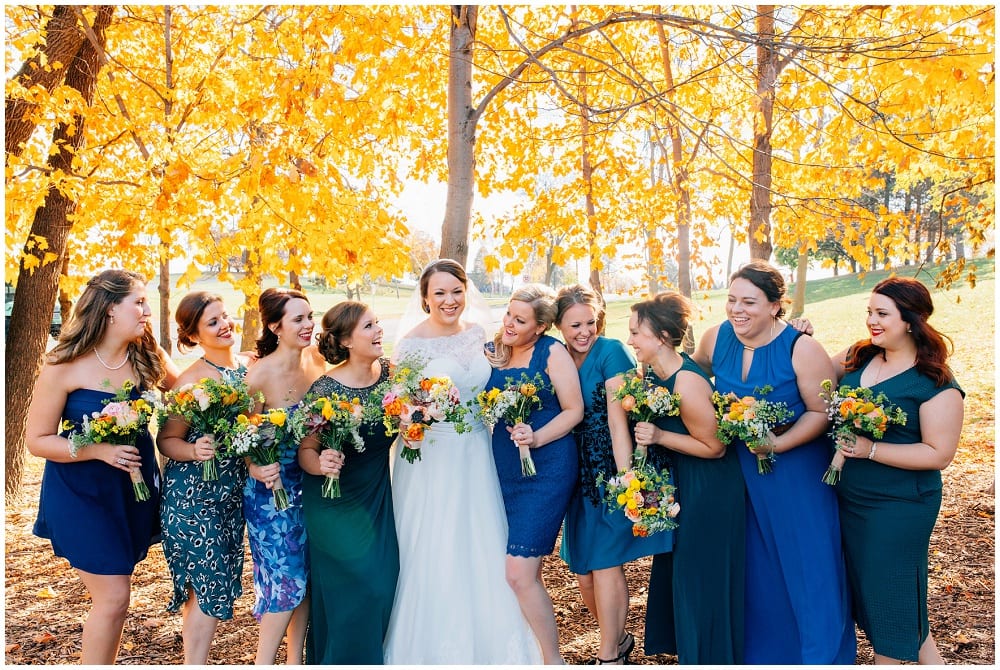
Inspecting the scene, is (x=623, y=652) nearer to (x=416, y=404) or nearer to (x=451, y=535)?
(x=451, y=535)

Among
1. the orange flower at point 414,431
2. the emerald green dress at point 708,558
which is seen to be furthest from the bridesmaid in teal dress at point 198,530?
the emerald green dress at point 708,558

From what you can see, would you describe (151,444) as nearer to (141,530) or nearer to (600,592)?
(141,530)

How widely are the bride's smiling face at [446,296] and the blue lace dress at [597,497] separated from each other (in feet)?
2.77

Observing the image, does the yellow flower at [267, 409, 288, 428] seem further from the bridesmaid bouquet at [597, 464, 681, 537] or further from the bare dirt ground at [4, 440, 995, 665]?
the bare dirt ground at [4, 440, 995, 665]

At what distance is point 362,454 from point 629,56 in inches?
273

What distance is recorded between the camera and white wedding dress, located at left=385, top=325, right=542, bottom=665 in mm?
4102

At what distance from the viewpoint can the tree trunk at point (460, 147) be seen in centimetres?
529

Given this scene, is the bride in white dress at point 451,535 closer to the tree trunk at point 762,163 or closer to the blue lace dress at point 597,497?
the blue lace dress at point 597,497

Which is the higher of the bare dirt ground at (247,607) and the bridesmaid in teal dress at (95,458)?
the bridesmaid in teal dress at (95,458)

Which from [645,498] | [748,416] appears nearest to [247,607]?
[645,498]

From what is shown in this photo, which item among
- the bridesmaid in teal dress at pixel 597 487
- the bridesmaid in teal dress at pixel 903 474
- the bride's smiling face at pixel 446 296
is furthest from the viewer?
the bride's smiling face at pixel 446 296

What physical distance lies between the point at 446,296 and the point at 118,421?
74.1 inches

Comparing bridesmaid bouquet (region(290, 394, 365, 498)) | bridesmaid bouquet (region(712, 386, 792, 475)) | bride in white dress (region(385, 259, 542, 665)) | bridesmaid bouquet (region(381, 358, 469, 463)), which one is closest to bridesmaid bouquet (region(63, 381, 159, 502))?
bridesmaid bouquet (region(290, 394, 365, 498))

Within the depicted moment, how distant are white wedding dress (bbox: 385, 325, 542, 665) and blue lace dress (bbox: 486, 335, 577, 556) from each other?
0.15 meters
